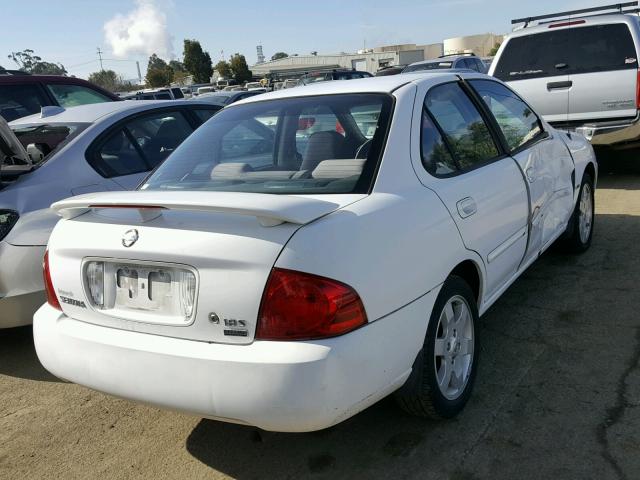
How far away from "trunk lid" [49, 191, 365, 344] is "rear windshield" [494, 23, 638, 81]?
5.94 metres

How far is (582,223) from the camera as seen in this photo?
4.98 metres

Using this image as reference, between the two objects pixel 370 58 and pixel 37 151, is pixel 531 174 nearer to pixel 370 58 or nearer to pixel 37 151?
pixel 37 151

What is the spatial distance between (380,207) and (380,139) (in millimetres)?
431

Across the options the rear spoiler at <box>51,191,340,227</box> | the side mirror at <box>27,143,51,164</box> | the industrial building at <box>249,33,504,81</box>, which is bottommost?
the industrial building at <box>249,33,504,81</box>

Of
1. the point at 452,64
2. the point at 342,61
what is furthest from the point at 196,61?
the point at 452,64

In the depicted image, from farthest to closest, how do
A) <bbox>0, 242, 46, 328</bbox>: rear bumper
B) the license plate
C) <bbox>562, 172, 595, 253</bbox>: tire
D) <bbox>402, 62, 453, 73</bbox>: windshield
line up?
<bbox>402, 62, 453, 73</bbox>: windshield < <bbox>562, 172, 595, 253</bbox>: tire < <bbox>0, 242, 46, 328</bbox>: rear bumper < the license plate

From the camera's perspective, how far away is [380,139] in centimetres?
275

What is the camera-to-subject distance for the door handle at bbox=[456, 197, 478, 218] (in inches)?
114

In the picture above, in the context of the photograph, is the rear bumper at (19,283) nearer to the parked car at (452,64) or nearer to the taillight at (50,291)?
the taillight at (50,291)

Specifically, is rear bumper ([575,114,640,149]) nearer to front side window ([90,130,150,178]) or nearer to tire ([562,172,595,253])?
tire ([562,172,595,253])

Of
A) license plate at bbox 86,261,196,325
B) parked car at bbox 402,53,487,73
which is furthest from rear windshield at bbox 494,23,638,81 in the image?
parked car at bbox 402,53,487,73

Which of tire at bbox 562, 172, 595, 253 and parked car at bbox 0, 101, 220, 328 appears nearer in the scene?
parked car at bbox 0, 101, 220, 328

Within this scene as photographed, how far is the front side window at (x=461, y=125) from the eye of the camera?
317 centimetres

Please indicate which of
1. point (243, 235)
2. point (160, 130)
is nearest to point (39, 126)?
point (160, 130)
